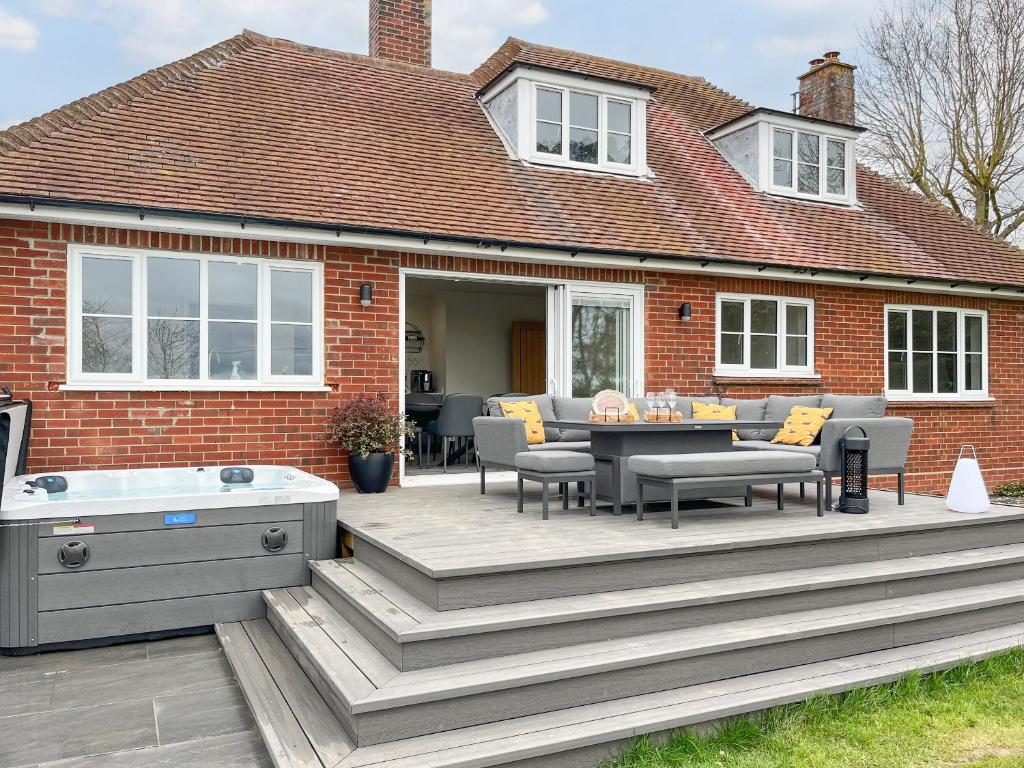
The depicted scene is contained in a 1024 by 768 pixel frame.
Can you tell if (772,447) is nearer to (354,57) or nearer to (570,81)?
(570,81)

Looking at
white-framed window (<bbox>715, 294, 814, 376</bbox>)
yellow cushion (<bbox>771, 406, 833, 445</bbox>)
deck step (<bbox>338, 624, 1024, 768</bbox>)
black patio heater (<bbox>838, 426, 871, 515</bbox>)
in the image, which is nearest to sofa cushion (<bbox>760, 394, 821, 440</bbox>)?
yellow cushion (<bbox>771, 406, 833, 445</bbox>)

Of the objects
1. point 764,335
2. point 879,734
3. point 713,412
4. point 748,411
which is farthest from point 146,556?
point 764,335

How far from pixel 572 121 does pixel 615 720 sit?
804 cm

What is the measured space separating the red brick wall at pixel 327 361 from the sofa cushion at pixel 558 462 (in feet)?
8.25

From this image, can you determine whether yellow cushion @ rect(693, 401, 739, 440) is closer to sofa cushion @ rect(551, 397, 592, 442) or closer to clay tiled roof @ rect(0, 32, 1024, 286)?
sofa cushion @ rect(551, 397, 592, 442)

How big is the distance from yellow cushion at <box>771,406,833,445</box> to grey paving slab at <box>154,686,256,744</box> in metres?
5.53

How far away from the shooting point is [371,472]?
24.3 ft

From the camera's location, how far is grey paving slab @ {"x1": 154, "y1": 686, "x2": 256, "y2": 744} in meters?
3.68

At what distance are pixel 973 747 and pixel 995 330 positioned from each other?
9.57 metres

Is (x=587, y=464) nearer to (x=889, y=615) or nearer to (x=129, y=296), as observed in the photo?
(x=889, y=615)

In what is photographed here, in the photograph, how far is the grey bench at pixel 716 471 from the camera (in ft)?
17.6

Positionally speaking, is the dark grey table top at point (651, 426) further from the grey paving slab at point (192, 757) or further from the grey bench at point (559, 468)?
the grey paving slab at point (192, 757)

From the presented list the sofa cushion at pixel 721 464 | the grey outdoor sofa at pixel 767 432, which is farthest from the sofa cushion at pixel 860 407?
the sofa cushion at pixel 721 464

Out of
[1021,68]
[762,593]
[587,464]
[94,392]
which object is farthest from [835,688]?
[1021,68]
